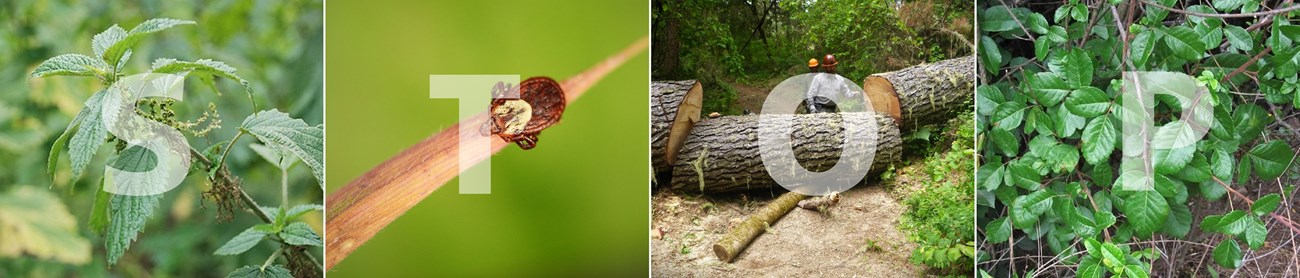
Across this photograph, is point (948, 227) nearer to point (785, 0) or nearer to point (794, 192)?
point (794, 192)

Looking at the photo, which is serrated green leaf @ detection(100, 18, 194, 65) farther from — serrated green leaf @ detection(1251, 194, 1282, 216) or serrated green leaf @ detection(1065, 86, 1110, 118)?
serrated green leaf @ detection(1251, 194, 1282, 216)

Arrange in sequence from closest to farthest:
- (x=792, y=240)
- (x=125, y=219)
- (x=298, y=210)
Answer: (x=125, y=219) → (x=298, y=210) → (x=792, y=240)

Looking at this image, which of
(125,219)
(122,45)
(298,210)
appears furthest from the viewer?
(298,210)

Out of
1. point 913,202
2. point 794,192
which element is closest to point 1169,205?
point 913,202

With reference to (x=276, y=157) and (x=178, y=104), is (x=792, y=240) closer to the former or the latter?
(x=276, y=157)

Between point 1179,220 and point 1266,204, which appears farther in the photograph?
point 1179,220

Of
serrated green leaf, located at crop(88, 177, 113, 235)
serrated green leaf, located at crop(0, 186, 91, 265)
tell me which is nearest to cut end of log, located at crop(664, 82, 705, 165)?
serrated green leaf, located at crop(88, 177, 113, 235)

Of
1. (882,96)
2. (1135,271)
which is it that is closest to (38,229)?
(882,96)
